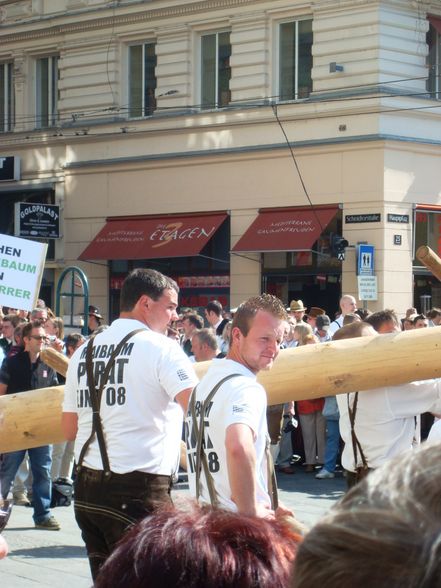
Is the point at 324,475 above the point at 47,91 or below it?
below

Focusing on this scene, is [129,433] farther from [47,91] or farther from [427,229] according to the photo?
[47,91]

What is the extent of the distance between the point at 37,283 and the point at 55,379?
940mm

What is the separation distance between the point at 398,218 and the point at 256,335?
20127 mm

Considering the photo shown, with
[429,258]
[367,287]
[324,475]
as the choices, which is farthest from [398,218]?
[429,258]

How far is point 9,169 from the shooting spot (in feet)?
104

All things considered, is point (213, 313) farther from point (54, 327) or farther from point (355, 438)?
point (355, 438)

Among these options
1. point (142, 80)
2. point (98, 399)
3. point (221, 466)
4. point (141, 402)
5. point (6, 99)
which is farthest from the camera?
point (6, 99)

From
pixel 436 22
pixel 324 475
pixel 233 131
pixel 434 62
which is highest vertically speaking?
pixel 436 22

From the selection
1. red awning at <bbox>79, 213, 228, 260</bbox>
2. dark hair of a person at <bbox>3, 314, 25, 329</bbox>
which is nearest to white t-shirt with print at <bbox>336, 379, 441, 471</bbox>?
dark hair of a person at <bbox>3, 314, 25, 329</bbox>

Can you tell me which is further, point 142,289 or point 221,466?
point 142,289

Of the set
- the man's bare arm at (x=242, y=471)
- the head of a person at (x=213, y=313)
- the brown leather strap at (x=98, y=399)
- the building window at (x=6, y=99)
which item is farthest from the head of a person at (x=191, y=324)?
the building window at (x=6, y=99)

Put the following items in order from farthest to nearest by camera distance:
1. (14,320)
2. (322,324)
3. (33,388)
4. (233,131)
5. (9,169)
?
(9,169)
(233,131)
(322,324)
(14,320)
(33,388)

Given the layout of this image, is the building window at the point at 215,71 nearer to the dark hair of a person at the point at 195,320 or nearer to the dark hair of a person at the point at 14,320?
the dark hair of a person at the point at 195,320

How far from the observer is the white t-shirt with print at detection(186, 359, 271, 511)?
15.8 ft
